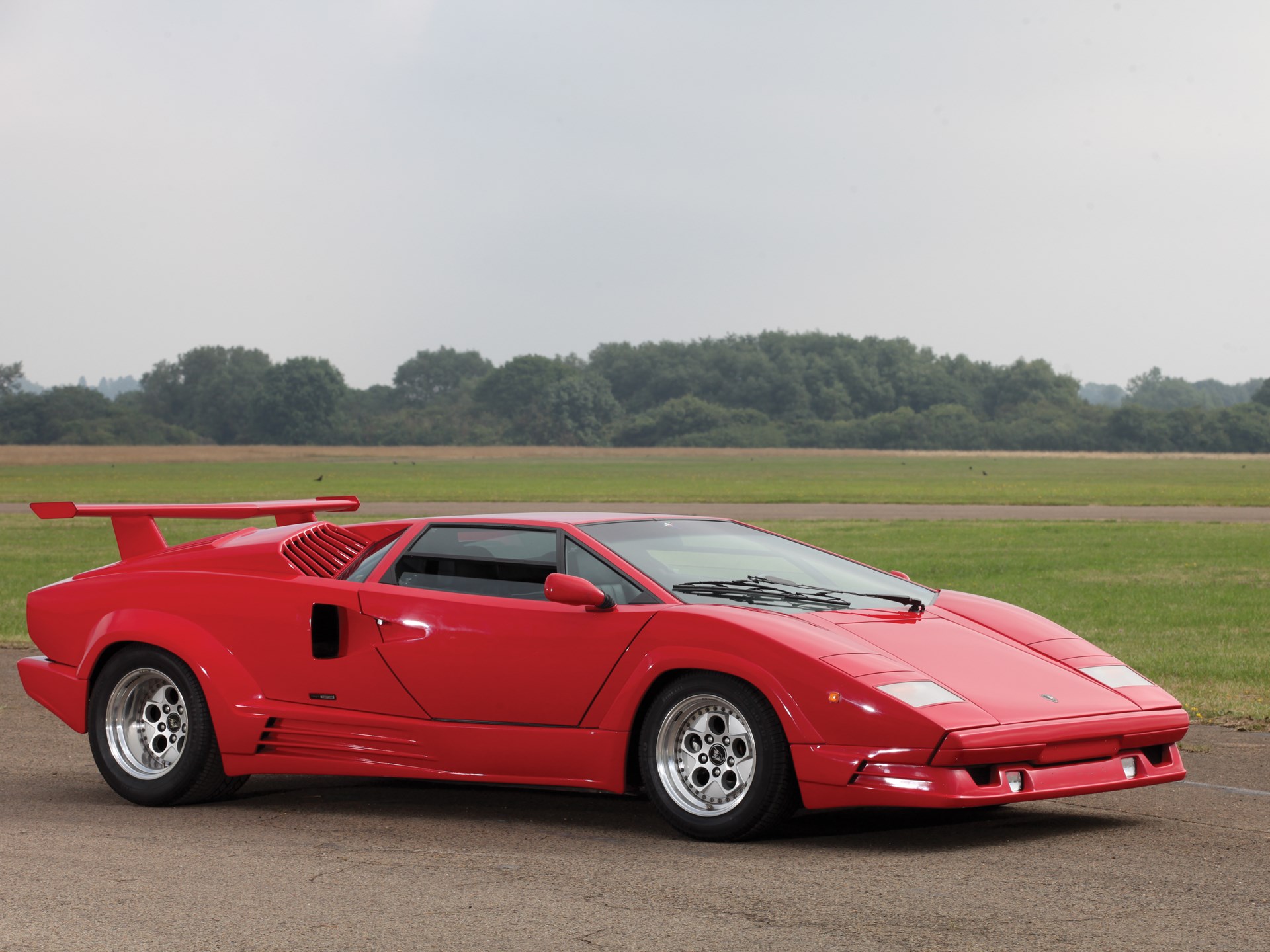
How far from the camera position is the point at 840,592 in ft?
21.2

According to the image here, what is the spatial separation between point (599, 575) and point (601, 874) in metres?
1.38

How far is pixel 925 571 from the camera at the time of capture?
66.1 ft

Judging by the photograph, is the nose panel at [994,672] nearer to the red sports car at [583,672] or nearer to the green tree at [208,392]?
the red sports car at [583,672]

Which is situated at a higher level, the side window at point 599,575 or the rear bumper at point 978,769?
the side window at point 599,575

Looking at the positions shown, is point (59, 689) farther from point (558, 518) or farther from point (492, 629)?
point (558, 518)

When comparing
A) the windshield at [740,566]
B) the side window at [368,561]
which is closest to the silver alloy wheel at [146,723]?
the side window at [368,561]

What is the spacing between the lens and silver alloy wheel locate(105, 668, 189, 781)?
6891 millimetres

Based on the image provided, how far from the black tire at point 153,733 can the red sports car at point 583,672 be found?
1 centimetres

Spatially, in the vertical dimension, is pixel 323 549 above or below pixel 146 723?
above

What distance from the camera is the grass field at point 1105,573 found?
1142 centimetres

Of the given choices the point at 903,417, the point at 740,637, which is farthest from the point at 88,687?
the point at 903,417

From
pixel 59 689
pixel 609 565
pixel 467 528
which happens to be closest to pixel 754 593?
pixel 609 565

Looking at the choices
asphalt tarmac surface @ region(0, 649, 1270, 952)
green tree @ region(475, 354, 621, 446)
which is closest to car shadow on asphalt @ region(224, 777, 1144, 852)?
asphalt tarmac surface @ region(0, 649, 1270, 952)

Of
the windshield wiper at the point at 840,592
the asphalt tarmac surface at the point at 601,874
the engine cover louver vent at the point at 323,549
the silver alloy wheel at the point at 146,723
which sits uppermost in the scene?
the engine cover louver vent at the point at 323,549
